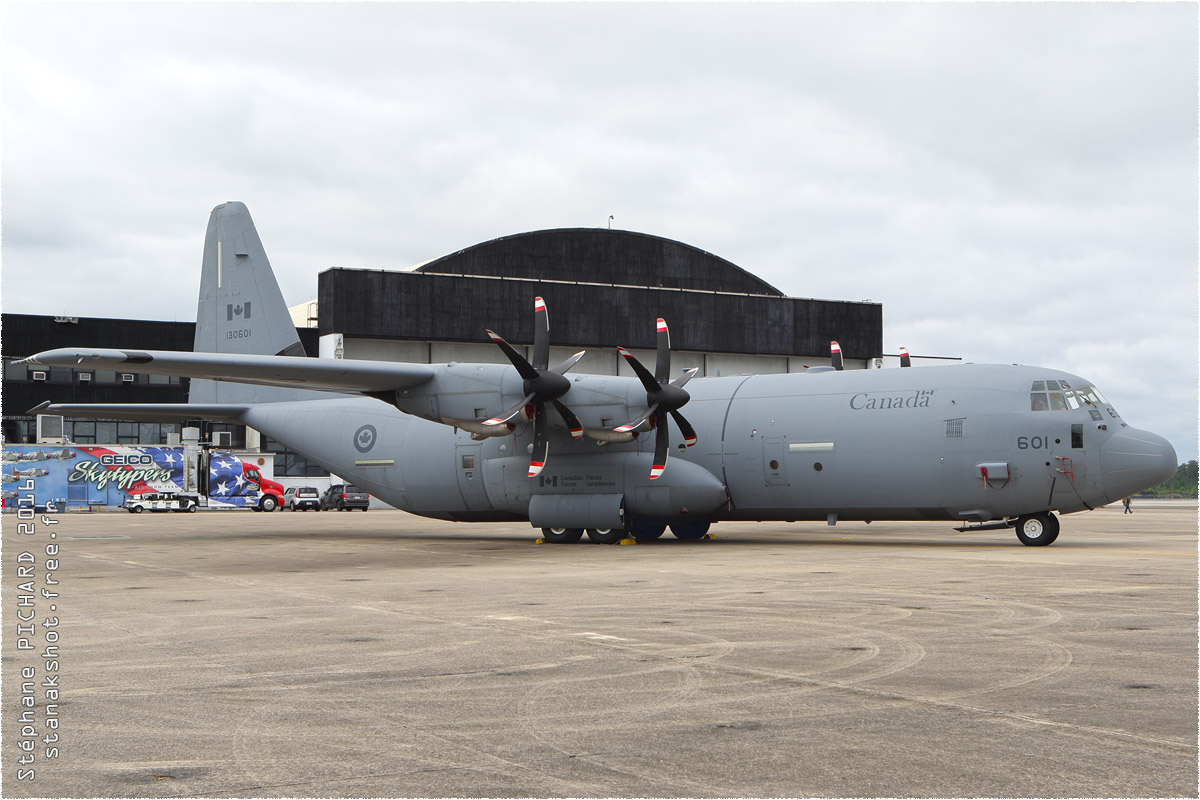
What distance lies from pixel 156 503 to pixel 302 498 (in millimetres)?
8806

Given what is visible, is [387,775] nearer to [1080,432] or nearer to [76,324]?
[1080,432]

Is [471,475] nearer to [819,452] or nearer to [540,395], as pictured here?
[540,395]

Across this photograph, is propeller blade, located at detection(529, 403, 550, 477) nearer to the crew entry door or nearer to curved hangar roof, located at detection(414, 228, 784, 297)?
the crew entry door

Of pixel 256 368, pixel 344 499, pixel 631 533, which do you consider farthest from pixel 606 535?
pixel 344 499

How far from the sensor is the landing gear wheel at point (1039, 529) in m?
24.6

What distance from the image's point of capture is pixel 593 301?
72500 millimetres

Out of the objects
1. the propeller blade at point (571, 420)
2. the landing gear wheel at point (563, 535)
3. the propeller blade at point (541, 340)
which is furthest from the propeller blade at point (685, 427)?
the landing gear wheel at point (563, 535)

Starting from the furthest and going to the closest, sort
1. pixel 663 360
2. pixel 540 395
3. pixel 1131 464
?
pixel 663 360
pixel 540 395
pixel 1131 464

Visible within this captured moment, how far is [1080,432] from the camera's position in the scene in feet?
76.7

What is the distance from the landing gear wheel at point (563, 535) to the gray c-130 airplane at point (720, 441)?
4 cm

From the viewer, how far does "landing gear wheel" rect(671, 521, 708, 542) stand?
2891 cm

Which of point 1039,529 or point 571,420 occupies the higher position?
point 571,420

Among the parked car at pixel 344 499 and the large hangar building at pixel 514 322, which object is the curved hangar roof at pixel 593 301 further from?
the parked car at pixel 344 499

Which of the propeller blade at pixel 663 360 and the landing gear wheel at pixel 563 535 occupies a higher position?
the propeller blade at pixel 663 360
